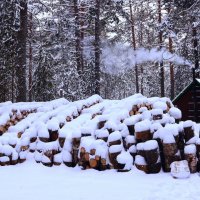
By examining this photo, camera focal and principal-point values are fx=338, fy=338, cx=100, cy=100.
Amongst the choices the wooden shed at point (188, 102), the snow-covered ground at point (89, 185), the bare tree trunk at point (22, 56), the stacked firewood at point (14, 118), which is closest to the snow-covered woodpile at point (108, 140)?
the stacked firewood at point (14, 118)

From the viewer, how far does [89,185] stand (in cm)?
601

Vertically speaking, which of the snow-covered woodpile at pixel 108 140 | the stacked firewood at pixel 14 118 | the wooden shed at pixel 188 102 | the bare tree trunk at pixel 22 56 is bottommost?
the snow-covered woodpile at pixel 108 140

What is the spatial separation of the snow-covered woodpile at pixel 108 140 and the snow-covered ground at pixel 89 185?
0.74ft

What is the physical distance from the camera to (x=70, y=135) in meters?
7.40

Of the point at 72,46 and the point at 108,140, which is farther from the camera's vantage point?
the point at 72,46

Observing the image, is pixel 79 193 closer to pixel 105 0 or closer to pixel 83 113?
pixel 83 113

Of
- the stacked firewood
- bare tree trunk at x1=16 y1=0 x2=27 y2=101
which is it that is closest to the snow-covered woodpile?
the stacked firewood

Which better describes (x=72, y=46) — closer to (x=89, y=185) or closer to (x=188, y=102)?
(x=188, y=102)

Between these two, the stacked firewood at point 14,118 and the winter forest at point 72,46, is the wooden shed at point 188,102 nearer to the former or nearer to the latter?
the winter forest at point 72,46

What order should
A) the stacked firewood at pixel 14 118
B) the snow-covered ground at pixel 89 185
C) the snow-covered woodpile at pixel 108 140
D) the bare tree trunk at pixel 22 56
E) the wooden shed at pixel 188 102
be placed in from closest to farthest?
1. the snow-covered ground at pixel 89 185
2. the snow-covered woodpile at pixel 108 140
3. the stacked firewood at pixel 14 118
4. the bare tree trunk at pixel 22 56
5. the wooden shed at pixel 188 102

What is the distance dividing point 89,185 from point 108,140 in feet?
4.14

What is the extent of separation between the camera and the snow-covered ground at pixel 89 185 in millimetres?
5398

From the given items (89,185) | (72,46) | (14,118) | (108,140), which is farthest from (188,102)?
(72,46)

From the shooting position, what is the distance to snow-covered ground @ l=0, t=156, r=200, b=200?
17.7ft
